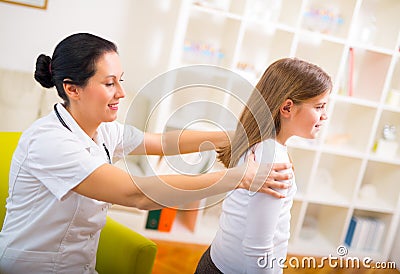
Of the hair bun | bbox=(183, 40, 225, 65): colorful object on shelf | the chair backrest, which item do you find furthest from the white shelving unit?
the hair bun

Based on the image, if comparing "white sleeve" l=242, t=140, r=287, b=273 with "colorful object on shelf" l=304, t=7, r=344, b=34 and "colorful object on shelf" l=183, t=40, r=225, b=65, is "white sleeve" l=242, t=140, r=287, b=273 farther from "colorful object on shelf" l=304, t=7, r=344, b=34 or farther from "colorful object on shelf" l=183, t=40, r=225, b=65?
"colorful object on shelf" l=304, t=7, r=344, b=34

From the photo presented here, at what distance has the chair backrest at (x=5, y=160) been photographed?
5.75 ft

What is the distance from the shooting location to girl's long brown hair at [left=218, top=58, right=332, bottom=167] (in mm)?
1419

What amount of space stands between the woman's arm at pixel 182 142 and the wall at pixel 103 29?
4.84ft

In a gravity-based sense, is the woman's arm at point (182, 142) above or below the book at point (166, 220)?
above

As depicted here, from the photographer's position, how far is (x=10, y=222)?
1.46 m

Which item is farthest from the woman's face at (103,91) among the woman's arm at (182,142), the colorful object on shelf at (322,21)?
the colorful object on shelf at (322,21)

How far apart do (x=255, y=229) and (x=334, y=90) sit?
214cm

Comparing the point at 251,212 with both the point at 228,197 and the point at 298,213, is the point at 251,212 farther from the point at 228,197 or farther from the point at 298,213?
the point at 298,213

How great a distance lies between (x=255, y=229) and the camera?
127cm

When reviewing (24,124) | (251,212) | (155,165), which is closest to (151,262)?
(251,212)

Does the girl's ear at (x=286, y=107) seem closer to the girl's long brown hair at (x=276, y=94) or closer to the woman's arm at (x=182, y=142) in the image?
the girl's long brown hair at (x=276, y=94)

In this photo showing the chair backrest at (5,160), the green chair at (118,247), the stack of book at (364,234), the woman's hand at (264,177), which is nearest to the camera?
the woman's hand at (264,177)

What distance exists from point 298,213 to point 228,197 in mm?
2071
